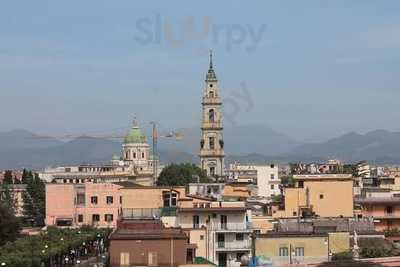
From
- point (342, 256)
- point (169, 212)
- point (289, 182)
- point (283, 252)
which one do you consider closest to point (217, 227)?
point (169, 212)

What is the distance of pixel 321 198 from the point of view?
3978 cm

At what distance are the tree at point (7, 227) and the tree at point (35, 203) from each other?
21333 mm

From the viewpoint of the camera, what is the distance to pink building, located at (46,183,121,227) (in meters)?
56.9

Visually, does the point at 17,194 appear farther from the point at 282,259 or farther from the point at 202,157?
the point at 282,259

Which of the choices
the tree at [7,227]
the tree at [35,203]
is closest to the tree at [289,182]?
the tree at [7,227]

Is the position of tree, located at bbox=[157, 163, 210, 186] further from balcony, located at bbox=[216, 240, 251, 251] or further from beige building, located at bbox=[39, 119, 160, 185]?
balcony, located at bbox=[216, 240, 251, 251]

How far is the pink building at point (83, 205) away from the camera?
56.9 meters

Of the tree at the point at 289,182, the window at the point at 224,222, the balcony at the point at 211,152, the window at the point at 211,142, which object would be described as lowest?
the window at the point at 224,222

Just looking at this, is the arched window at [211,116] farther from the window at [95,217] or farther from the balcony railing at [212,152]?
the window at [95,217]

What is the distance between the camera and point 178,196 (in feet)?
148

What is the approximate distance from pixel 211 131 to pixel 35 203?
38.4 m

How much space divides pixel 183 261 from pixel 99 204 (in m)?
28.8

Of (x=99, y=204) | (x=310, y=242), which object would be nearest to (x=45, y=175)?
(x=99, y=204)

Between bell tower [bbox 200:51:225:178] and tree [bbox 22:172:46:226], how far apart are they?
113ft
